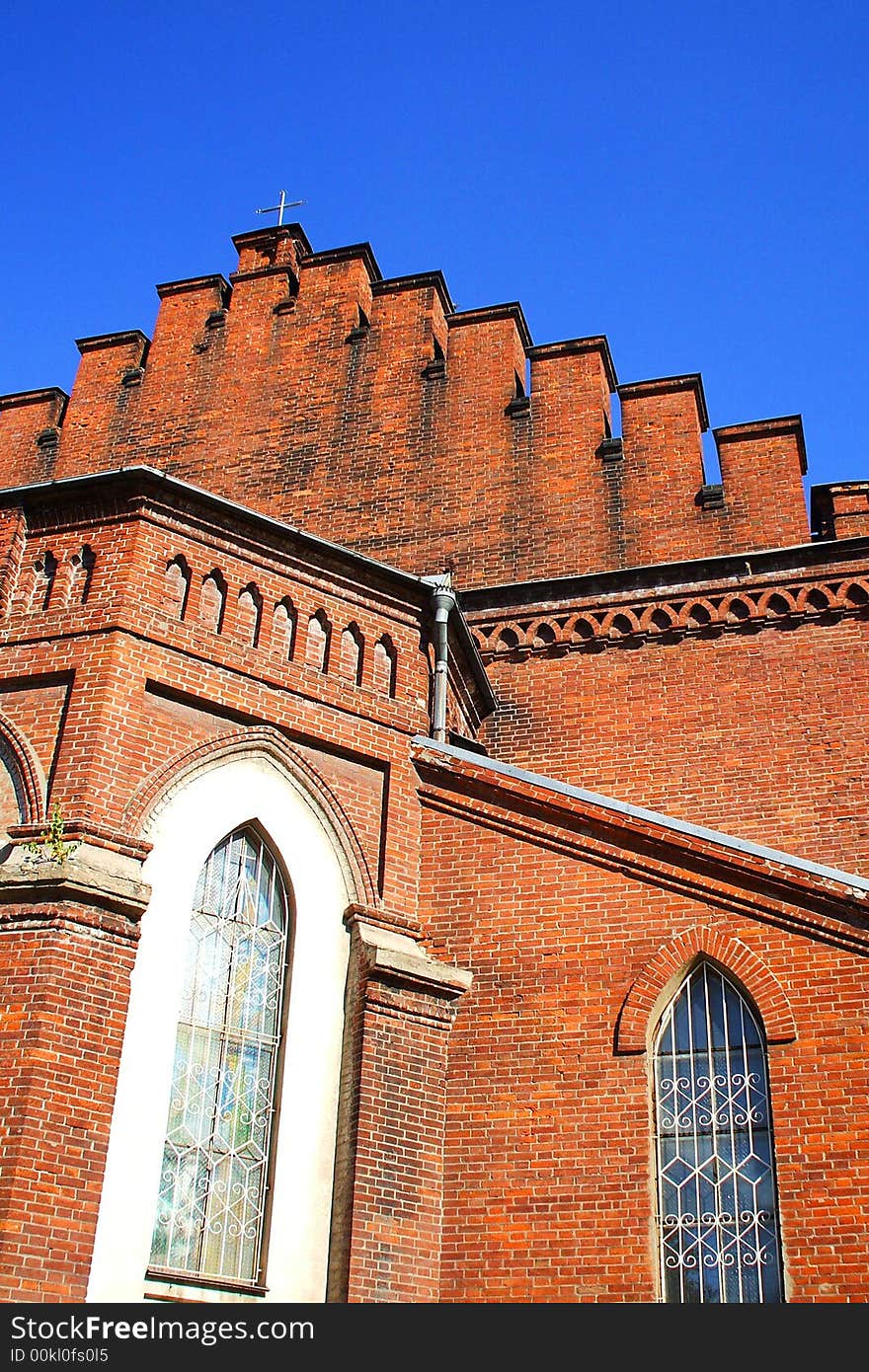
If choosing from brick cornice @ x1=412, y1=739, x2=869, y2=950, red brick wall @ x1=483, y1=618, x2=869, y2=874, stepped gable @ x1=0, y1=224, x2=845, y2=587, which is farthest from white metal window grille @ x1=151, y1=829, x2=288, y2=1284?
stepped gable @ x1=0, y1=224, x2=845, y2=587

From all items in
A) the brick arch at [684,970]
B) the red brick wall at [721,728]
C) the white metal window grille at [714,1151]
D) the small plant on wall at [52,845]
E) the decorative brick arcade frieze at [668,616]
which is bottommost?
the white metal window grille at [714,1151]

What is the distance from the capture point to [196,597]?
10984 millimetres

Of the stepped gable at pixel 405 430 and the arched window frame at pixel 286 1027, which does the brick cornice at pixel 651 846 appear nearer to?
the arched window frame at pixel 286 1027

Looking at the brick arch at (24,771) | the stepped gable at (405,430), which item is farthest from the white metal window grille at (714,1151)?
the stepped gable at (405,430)

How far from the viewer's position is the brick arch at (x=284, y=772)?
1013 centimetres

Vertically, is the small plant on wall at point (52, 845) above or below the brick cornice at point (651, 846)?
below

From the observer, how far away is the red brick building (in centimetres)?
896

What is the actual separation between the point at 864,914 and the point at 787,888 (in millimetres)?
536

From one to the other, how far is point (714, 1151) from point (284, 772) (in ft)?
12.8

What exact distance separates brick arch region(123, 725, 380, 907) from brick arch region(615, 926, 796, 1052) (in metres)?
1.97

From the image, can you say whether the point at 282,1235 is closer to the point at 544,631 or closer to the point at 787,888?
the point at 787,888

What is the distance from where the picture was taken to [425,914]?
1076 cm

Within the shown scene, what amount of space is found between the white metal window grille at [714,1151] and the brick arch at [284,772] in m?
2.37

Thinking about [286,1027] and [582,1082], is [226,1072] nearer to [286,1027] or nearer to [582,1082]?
[286,1027]
